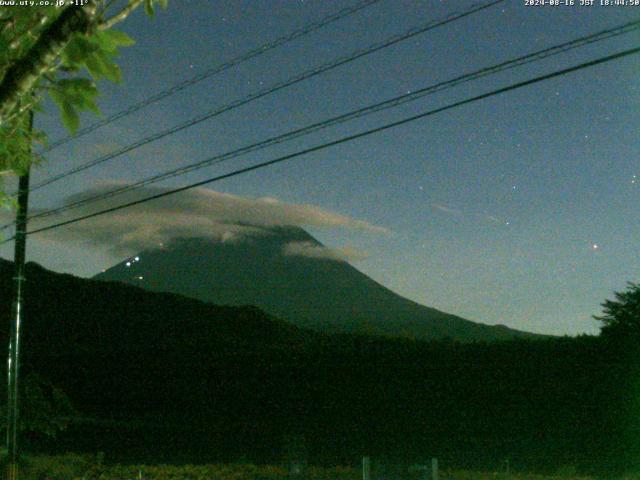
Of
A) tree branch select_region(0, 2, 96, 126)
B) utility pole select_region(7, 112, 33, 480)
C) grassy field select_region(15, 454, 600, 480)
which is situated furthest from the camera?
grassy field select_region(15, 454, 600, 480)

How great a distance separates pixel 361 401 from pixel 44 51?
66.9ft

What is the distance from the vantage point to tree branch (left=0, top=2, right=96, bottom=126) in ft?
8.14

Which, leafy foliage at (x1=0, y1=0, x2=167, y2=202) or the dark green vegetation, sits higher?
leafy foliage at (x1=0, y1=0, x2=167, y2=202)

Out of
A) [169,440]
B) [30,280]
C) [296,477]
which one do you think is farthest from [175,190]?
[30,280]

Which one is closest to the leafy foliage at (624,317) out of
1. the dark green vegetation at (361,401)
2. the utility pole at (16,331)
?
the dark green vegetation at (361,401)

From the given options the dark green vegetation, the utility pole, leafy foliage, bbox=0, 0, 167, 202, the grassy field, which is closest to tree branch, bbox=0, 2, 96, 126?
leafy foliage, bbox=0, 0, 167, 202

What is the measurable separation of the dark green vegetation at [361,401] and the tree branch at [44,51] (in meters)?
17.2

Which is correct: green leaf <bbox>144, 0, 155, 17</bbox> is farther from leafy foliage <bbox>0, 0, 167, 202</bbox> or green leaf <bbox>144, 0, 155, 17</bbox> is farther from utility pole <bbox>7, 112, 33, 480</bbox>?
utility pole <bbox>7, 112, 33, 480</bbox>

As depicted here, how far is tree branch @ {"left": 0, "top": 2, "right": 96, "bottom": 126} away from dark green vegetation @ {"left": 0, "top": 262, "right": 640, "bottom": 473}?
17.2 meters

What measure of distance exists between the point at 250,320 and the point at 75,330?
1078cm

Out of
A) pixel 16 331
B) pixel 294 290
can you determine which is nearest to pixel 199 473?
pixel 16 331

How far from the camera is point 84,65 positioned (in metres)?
2.55

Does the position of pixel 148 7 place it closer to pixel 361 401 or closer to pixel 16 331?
pixel 16 331

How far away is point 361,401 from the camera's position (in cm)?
2212
